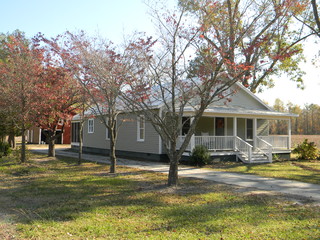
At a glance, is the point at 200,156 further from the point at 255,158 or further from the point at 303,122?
the point at 303,122

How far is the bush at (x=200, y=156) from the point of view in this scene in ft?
50.5

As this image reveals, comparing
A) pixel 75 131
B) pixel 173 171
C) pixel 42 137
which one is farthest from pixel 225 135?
pixel 42 137

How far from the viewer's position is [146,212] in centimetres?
647

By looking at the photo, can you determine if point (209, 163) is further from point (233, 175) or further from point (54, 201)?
point (54, 201)

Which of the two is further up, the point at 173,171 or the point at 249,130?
the point at 249,130

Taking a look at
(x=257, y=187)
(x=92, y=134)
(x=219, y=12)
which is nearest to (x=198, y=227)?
(x=257, y=187)

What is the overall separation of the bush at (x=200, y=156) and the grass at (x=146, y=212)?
5242 mm

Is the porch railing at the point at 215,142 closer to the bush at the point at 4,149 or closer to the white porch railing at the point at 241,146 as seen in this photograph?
the white porch railing at the point at 241,146

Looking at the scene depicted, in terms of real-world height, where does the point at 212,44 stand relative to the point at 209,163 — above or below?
above

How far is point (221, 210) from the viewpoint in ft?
21.6

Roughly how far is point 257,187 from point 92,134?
55.1 feet

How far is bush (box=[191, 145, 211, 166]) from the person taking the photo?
15406mm

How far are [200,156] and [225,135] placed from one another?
15.1 feet

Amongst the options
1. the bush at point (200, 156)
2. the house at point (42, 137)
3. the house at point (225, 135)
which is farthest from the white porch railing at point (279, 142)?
the house at point (42, 137)
